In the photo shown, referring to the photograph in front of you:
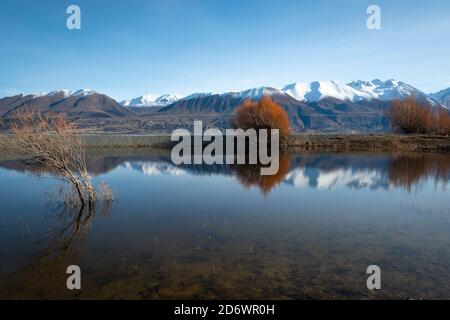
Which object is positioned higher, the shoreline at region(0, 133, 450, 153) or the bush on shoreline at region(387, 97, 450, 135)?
the bush on shoreline at region(387, 97, 450, 135)

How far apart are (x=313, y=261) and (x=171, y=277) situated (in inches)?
165

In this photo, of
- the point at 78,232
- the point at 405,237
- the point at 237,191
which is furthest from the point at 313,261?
the point at 237,191

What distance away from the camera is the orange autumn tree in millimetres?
62344

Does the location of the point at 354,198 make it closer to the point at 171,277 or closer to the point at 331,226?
the point at 331,226

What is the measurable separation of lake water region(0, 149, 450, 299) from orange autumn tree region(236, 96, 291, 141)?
3976 centimetres

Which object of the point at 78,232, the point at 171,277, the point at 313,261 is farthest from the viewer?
the point at 78,232

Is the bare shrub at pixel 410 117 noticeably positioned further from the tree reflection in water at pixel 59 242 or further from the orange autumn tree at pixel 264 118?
the tree reflection in water at pixel 59 242

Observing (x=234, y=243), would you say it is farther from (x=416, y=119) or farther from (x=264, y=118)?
(x=416, y=119)

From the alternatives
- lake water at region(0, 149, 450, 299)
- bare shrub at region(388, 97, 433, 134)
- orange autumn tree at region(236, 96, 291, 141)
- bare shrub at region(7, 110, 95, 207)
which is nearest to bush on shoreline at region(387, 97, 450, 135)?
bare shrub at region(388, 97, 433, 134)

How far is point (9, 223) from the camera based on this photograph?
1489cm

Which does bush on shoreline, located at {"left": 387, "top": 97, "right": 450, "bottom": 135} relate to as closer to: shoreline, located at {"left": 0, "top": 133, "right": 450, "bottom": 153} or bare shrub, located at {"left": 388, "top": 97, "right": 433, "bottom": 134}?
bare shrub, located at {"left": 388, "top": 97, "right": 433, "bottom": 134}

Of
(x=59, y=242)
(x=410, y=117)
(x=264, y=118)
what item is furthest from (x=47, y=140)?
(x=410, y=117)

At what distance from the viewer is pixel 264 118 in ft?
205

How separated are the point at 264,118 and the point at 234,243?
168 ft
